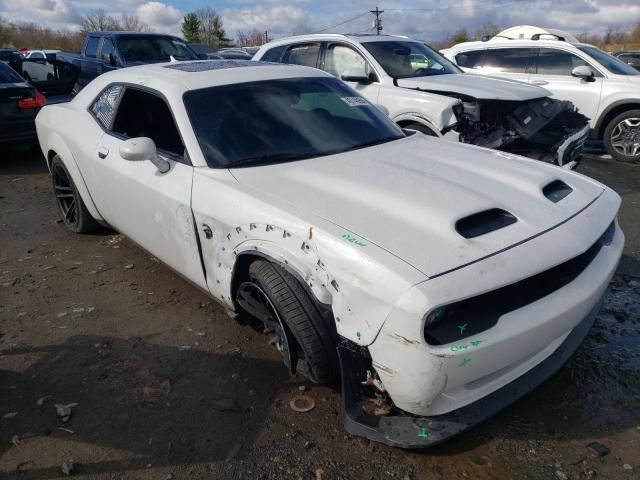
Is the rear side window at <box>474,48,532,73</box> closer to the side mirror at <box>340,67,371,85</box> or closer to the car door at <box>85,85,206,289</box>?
the side mirror at <box>340,67,371,85</box>

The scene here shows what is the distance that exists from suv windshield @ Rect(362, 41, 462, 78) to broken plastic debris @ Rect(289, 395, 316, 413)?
4669 millimetres

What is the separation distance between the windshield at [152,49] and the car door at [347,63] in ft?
15.7

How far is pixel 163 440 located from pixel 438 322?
1.40 m

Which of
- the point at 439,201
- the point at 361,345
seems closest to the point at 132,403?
the point at 361,345

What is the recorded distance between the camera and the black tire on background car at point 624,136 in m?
7.50

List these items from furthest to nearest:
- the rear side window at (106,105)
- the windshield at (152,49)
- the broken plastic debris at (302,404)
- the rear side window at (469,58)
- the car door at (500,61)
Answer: the windshield at (152,49) → the rear side window at (469,58) → the car door at (500,61) → the rear side window at (106,105) → the broken plastic debris at (302,404)

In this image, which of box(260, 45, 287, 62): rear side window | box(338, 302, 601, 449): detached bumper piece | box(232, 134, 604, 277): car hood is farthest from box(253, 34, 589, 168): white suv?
box(338, 302, 601, 449): detached bumper piece

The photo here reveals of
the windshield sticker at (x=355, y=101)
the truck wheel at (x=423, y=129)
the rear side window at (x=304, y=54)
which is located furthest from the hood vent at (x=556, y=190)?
the rear side window at (x=304, y=54)

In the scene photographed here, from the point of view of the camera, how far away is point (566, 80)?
8.07m

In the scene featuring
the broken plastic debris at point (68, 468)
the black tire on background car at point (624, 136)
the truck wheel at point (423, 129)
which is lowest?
the black tire on background car at point (624, 136)

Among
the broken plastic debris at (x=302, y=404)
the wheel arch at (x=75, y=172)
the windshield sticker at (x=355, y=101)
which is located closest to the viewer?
the broken plastic debris at (x=302, y=404)

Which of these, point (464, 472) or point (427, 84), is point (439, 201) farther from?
point (427, 84)

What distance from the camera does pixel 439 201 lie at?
243 centimetres

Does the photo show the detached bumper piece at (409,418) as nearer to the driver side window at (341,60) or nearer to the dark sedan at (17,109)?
the driver side window at (341,60)
